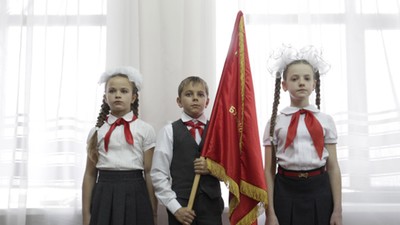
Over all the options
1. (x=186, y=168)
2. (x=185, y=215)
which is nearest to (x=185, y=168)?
(x=186, y=168)

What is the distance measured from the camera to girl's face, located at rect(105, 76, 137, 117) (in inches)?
87.4

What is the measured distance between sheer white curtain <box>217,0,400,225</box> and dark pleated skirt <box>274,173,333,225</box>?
0.54 meters

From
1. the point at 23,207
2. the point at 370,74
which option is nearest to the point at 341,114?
the point at 370,74

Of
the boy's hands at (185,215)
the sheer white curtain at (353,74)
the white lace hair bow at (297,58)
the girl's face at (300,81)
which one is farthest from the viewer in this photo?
the sheer white curtain at (353,74)

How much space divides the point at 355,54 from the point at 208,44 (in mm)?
981

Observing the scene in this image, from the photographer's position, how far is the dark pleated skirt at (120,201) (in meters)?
2.12

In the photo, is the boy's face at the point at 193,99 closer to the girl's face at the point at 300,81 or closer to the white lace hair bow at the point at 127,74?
the white lace hair bow at the point at 127,74

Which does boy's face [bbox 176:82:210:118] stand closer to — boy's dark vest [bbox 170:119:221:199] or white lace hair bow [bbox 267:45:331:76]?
boy's dark vest [bbox 170:119:221:199]

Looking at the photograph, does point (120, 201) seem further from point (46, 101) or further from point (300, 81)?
point (300, 81)

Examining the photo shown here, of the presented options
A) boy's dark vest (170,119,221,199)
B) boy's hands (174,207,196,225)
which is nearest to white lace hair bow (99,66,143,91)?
boy's dark vest (170,119,221,199)

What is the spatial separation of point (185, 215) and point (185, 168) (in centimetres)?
25

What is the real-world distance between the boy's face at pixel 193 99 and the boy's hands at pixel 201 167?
27 cm

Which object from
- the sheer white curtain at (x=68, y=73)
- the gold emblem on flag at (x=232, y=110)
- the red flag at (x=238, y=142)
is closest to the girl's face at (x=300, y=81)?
the red flag at (x=238, y=142)

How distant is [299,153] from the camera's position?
6.83 feet
